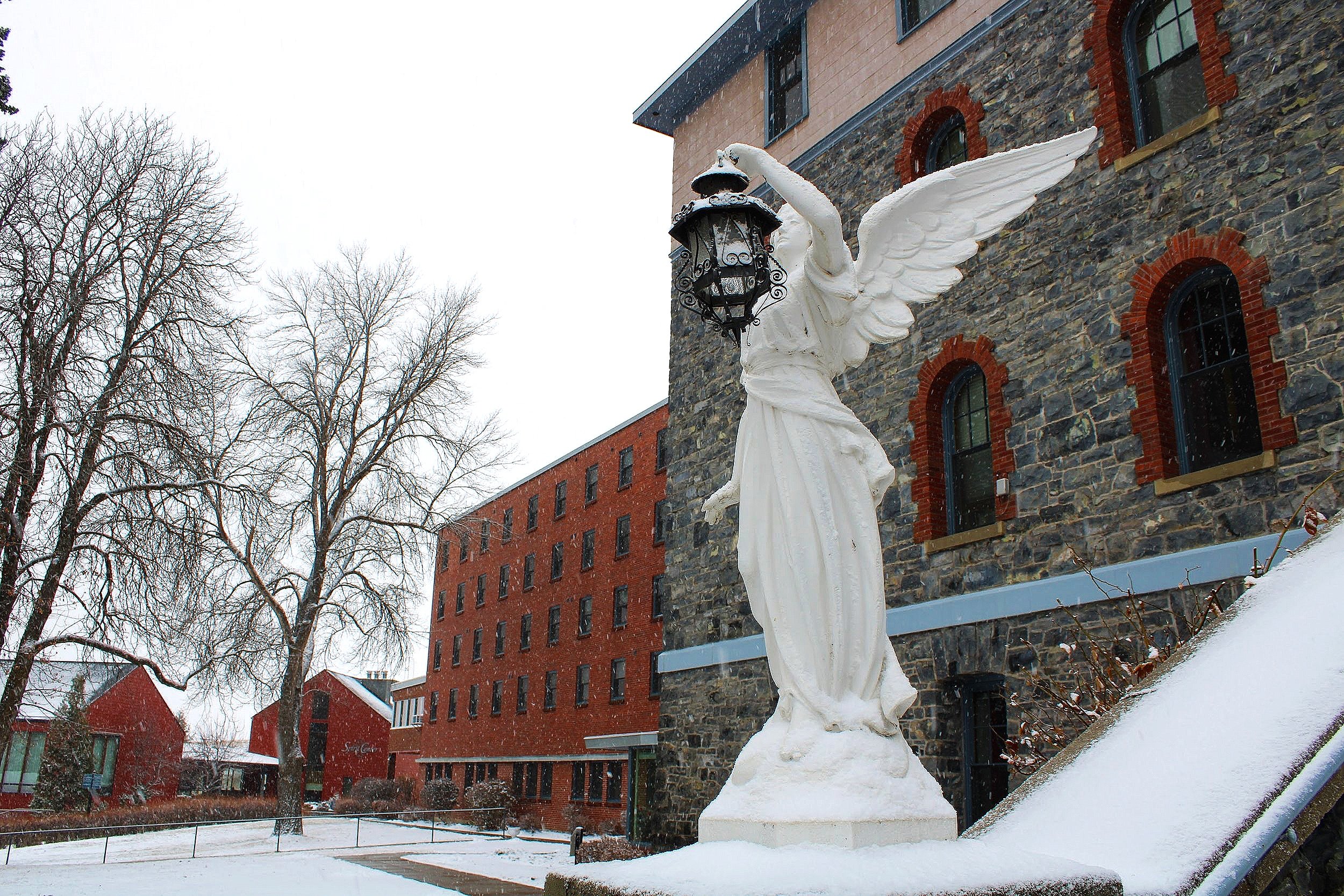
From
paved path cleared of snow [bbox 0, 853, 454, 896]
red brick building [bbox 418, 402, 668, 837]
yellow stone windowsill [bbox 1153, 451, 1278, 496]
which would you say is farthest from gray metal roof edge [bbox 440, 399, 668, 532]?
yellow stone windowsill [bbox 1153, 451, 1278, 496]

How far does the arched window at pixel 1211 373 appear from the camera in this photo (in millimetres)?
9023

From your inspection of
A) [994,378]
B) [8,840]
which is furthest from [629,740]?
[994,378]

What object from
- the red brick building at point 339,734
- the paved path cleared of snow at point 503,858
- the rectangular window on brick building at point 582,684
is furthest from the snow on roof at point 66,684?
the rectangular window on brick building at point 582,684

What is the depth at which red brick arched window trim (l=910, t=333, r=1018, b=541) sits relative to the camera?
11031mm

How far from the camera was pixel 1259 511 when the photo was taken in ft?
27.6

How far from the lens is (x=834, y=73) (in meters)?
15.2

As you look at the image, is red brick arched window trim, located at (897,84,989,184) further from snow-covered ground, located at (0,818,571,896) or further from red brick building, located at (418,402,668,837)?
red brick building, located at (418,402,668,837)

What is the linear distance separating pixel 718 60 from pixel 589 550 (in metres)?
19.8

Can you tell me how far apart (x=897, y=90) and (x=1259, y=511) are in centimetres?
785

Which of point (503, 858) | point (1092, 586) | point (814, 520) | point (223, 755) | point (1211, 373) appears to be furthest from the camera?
point (223, 755)

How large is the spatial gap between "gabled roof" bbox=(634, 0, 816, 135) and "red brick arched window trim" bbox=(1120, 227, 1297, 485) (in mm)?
8676

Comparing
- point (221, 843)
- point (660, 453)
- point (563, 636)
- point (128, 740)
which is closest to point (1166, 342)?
point (660, 453)

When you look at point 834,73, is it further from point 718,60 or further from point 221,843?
point 221,843

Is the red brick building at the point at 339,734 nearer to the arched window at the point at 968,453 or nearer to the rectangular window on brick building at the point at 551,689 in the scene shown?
the rectangular window on brick building at the point at 551,689
